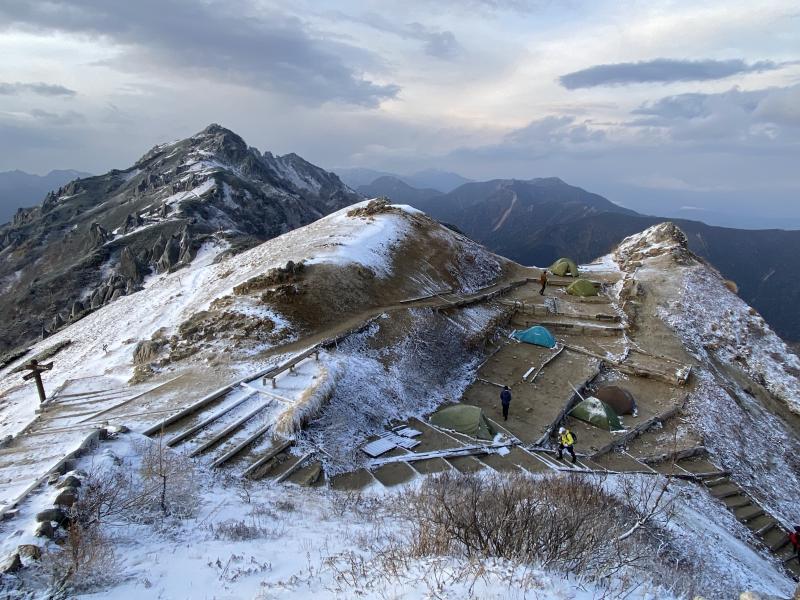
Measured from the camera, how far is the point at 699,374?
27328 millimetres

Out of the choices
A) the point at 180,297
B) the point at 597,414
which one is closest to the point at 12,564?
the point at 597,414

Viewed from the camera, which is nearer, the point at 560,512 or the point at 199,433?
the point at 560,512

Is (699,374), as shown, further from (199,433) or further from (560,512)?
(199,433)

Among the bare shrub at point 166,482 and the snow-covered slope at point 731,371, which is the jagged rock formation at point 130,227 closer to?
the bare shrub at point 166,482

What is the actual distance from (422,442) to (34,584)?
1322 cm

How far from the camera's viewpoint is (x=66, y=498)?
9297mm

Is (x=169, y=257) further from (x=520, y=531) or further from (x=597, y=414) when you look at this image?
(x=520, y=531)

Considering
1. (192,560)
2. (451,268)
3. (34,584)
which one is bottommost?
(192,560)

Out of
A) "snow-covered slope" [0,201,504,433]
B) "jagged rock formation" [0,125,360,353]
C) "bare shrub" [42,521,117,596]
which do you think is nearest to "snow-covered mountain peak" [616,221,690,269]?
"snow-covered slope" [0,201,504,433]

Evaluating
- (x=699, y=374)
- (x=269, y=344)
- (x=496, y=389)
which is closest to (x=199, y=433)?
(x=269, y=344)

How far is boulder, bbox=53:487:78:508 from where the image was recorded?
9.16m

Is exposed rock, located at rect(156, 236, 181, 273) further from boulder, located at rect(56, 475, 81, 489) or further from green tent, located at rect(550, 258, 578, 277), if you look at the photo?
boulder, located at rect(56, 475, 81, 489)

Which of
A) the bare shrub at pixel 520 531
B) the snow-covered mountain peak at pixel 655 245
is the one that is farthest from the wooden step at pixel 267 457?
the snow-covered mountain peak at pixel 655 245

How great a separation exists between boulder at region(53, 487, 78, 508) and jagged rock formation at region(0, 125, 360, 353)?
41819 millimetres
